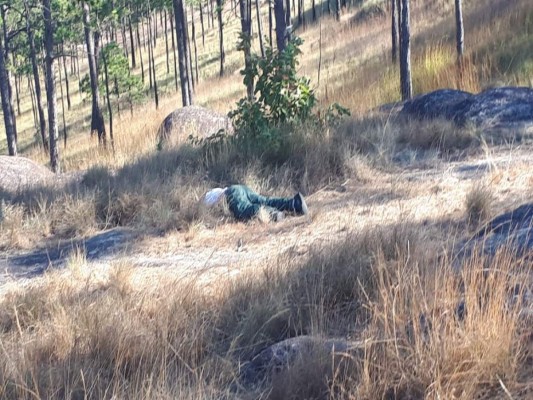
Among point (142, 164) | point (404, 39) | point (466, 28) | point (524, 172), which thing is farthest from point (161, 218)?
point (466, 28)

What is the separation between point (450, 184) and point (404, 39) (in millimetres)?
5559

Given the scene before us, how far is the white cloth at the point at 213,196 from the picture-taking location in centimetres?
746

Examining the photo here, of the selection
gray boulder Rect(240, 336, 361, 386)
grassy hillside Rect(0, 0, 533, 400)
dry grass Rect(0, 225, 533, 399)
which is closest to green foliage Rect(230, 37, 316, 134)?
grassy hillside Rect(0, 0, 533, 400)

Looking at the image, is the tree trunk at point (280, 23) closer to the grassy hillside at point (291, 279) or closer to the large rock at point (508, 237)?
the grassy hillside at point (291, 279)

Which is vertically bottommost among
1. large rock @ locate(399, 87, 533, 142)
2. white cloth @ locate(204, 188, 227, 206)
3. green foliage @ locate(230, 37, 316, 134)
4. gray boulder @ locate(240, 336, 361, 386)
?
gray boulder @ locate(240, 336, 361, 386)

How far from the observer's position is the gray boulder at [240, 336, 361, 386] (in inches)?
128

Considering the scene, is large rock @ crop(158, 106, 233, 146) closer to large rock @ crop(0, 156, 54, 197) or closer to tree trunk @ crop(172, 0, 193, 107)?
large rock @ crop(0, 156, 54, 197)

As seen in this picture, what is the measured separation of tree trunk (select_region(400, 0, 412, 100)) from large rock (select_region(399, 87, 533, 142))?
6.68ft

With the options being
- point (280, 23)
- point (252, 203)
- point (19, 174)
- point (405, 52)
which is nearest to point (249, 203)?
point (252, 203)

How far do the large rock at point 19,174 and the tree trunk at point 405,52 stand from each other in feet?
20.0

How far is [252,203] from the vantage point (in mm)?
7336

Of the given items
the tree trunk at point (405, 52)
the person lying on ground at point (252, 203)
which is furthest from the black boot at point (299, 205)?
the tree trunk at point (405, 52)

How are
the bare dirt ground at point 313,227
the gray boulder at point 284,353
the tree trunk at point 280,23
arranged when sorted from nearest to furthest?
the gray boulder at point 284,353 → the bare dirt ground at point 313,227 → the tree trunk at point 280,23

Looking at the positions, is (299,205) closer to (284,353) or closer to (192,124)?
(284,353)
